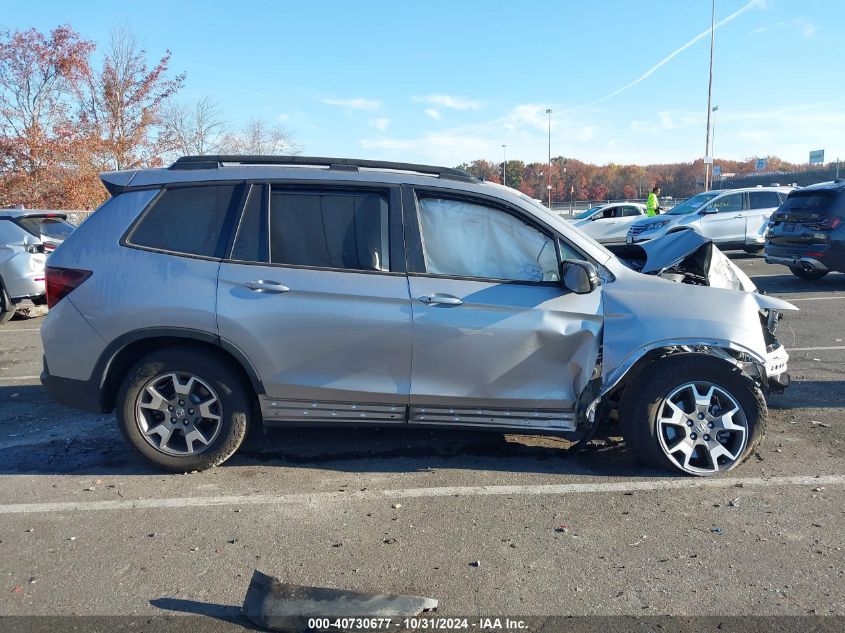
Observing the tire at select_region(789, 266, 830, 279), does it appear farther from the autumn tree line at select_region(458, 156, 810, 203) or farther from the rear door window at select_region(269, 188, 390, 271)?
the autumn tree line at select_region(458, 156, 810, 203)

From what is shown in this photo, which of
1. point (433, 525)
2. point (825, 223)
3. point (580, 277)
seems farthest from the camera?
point (825, 223)

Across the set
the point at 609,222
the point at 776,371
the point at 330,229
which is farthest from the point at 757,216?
the point at 330,229

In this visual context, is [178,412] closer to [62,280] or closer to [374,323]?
[62,280]

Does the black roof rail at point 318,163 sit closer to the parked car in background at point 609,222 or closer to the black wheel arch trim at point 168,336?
the black wheel arch trim at point 168,336

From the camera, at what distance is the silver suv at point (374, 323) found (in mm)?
4047

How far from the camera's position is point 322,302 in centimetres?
406

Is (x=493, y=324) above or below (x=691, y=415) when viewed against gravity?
above

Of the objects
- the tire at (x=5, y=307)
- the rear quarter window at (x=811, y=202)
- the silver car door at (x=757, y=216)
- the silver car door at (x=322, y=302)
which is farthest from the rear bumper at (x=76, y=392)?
the silver car door at (x=757, y=216)

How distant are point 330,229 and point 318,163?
51cm

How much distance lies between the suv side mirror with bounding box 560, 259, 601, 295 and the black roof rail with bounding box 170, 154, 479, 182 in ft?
3.03

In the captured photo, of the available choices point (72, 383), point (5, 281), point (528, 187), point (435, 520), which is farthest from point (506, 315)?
point (528, 187)

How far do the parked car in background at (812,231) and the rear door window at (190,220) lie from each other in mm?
10275

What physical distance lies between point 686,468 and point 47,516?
12.4 ft

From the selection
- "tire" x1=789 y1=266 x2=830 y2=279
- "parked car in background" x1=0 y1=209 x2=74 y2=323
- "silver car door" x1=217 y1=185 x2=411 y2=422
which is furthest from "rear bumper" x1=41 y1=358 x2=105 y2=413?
"tire" x1=789 y1=266 x2=830 y2=279
